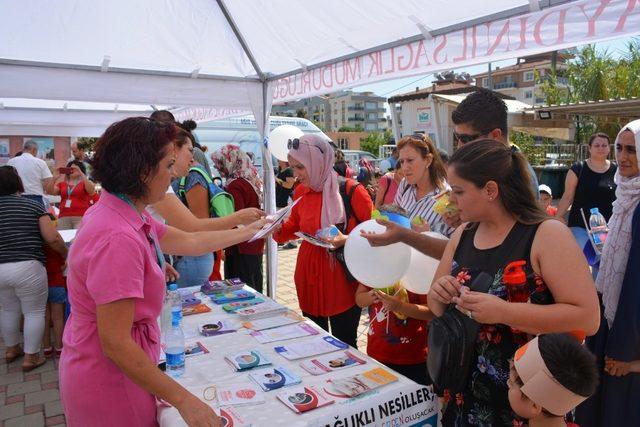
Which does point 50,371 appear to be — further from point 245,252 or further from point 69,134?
point 69,134

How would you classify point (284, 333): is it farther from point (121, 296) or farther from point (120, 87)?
point (120, 87)

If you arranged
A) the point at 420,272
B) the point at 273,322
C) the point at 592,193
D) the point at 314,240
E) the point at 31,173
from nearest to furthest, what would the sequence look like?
the point at 420,272, the point at 273,322, the point at 314,240, the point at 592,193, the point at 31,173

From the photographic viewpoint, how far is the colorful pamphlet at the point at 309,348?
184 centimetres

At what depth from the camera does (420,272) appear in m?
1.99

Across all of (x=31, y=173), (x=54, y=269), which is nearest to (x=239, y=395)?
(x=54, y=269)

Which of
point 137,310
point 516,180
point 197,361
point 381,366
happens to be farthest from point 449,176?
point 197,361

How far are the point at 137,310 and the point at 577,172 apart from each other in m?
5.06

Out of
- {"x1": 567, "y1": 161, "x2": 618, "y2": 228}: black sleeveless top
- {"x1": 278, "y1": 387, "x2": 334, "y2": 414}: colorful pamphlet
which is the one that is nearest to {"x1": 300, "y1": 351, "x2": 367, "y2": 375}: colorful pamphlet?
{"x1": 278, "y1": 387, "x2": 334, "y2": 414}: colorful pamphlet

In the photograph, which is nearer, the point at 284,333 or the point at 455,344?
the point at 455,344

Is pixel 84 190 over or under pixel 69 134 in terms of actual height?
under

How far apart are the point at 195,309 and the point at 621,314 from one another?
6.75 ft

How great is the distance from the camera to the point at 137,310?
131 cm

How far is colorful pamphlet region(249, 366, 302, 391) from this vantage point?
62.5 inches

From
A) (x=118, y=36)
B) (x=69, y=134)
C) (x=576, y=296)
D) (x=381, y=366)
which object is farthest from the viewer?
(x=69, y=134)
